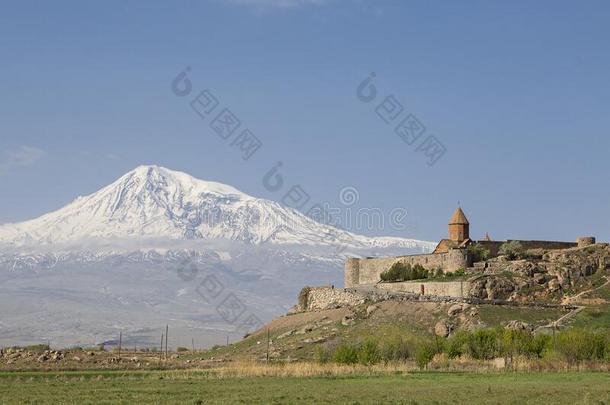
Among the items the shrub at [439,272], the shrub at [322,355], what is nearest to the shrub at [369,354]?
the shrub at [322,355]

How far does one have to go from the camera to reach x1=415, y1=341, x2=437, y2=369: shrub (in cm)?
5341

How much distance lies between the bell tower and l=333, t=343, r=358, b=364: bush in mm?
32821

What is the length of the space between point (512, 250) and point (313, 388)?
4368 centimetres

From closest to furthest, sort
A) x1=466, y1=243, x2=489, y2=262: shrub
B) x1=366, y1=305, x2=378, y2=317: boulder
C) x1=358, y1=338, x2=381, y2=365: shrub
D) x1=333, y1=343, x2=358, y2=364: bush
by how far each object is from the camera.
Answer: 1. x1=358, y1=338, x2=381, y2=365: shrub
2. x1=333, y1=343, x2=358, y2=364: bush
3. x1=366, y1=305, x2=378, y2=317: boulder
4. x1=466, y1=243, x2=489, y2=262: shrub

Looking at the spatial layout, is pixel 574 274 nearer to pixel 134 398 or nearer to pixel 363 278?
pixel 363 278

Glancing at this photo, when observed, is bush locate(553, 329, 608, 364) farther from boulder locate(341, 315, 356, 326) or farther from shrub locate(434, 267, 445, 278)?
shrub locate(434, 267, 445, 278)

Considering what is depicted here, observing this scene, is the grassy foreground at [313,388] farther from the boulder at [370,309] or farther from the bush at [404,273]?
the bush at [404,273]

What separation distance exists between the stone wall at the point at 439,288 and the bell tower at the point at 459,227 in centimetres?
1170

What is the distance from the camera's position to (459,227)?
284 feet

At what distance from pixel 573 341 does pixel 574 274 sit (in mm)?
20990

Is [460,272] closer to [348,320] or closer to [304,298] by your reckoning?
[348,320]

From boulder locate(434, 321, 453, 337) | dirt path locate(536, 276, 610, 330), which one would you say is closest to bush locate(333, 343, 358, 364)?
boulder locate(434, 321, 453, 337)

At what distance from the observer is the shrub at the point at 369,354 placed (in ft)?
178

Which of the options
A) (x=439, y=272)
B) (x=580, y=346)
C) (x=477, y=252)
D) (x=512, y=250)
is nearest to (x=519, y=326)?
(x=580, y=346)
